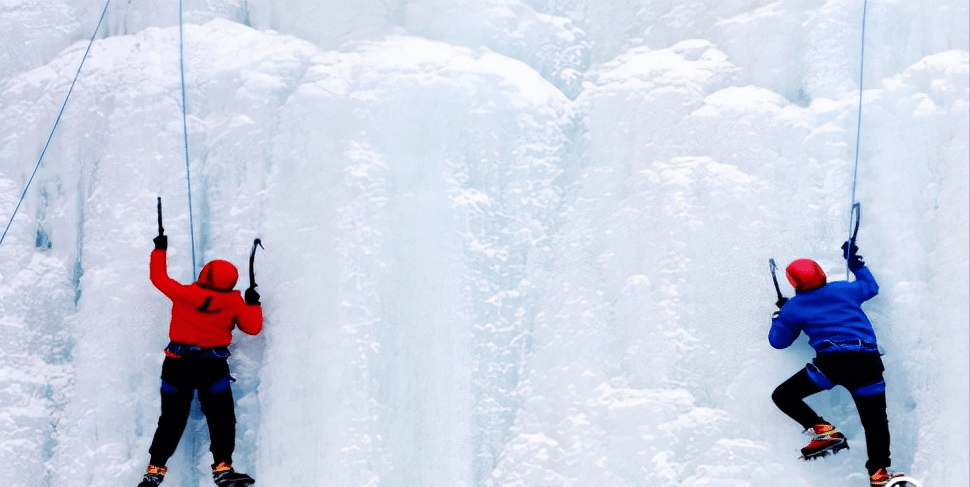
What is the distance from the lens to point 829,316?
3.04m

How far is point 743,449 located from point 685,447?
0.21 m

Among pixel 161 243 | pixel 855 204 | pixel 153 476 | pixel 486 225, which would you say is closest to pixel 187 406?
pixel 153 476

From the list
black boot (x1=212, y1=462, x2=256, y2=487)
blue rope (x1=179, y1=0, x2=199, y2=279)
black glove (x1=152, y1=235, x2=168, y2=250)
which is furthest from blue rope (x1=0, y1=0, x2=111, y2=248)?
black boot (x1=212, y1=462, x2=256, y2=487)

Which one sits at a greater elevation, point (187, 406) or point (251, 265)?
Result: point (251, 265)

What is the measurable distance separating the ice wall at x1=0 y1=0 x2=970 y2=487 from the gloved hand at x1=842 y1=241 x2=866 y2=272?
0.08 meters

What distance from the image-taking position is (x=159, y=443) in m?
3.11

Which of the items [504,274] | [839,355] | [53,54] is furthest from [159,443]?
[839,355]

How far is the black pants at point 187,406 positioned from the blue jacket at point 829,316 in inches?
79.6

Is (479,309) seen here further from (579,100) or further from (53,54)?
(53,54)

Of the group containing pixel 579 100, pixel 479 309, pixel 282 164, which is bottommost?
pixel 479 309

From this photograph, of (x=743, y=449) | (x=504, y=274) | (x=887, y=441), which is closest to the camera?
(x=887, y=441)

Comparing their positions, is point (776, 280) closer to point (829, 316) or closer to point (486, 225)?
point (829, 316)

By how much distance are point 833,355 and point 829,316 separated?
0.45 feet

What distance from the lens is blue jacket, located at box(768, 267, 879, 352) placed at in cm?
303
